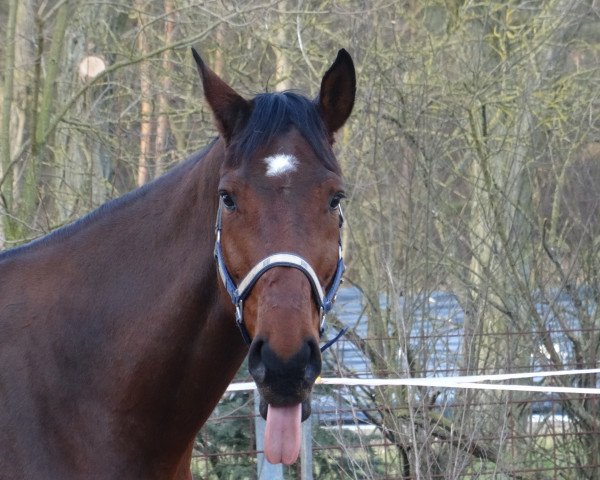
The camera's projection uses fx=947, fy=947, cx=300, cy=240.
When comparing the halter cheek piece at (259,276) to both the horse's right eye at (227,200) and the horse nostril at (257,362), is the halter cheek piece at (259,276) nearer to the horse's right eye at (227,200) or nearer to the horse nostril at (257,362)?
the horse's right eye at (227,200)

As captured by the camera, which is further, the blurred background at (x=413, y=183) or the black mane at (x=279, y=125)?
the blurred background at (x=413, y=183)

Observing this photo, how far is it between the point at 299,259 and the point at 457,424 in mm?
3569

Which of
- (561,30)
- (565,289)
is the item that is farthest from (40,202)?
→ (561,30)

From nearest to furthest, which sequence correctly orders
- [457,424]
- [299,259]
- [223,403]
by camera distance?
[299,259] → [457,424] → [223,403]

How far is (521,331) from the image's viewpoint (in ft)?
22.6

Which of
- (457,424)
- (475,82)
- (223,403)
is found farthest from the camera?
(475,82)

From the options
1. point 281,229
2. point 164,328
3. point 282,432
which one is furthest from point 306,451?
point 281,229

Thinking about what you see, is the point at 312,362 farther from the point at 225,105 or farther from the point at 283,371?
the point at 225,105

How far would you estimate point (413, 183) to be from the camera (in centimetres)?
715

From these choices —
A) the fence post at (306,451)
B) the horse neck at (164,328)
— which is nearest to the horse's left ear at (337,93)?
the horse neck at (164,328)

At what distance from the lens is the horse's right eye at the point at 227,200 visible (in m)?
2.58

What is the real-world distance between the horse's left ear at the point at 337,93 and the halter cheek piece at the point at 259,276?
0.44 m

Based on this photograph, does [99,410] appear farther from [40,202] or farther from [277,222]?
[40,202]

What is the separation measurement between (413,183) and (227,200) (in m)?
4.69
